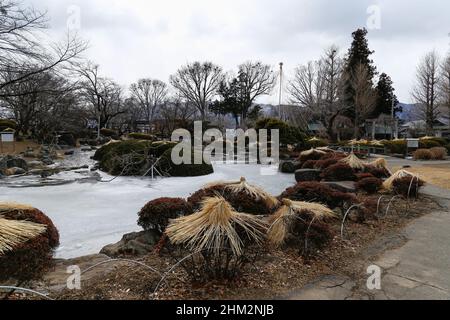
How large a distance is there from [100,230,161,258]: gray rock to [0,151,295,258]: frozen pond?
0.68 metres

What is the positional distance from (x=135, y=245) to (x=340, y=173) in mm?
6567

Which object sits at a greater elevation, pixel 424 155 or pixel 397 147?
pixel 397 147

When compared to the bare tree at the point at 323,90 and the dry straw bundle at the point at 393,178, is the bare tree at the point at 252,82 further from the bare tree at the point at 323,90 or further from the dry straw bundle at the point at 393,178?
the dry straw bundle at the point at 393,178

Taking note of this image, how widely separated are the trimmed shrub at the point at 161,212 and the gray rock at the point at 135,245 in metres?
0.11

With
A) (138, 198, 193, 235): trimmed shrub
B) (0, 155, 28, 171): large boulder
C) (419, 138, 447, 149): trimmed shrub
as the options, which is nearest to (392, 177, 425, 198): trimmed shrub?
(138, 198, 193, 235): trimmed shrub

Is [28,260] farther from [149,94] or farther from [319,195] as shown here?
[149,94]

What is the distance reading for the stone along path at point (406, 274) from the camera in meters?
2.71

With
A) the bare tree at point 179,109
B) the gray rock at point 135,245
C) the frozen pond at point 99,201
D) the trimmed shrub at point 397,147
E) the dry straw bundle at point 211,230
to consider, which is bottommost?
the frozen pond at point 99,201

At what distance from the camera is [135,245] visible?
4035 mm

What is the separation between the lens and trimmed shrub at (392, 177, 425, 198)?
6.80 metres

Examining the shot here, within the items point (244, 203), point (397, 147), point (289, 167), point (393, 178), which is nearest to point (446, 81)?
point (397, 147)

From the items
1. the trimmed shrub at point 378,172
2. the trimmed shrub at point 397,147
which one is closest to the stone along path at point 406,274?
the trimmed shrub at point 378,172

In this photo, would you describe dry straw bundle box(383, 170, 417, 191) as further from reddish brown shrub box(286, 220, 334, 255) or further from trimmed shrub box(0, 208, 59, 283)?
trimmed shrub box(0, 208, 59, 283)
